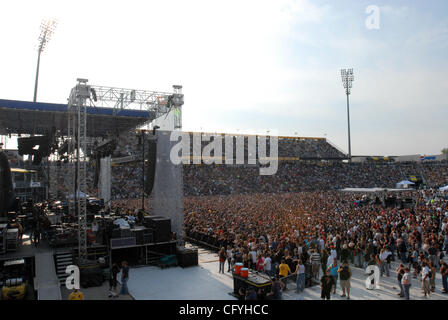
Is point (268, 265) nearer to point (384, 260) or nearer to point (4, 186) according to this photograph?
point (384, 260)

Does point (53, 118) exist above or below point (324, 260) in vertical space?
above

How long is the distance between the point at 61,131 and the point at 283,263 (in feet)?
56.3

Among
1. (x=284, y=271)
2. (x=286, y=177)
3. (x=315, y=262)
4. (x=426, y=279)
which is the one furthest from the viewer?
(x=286, y=177)

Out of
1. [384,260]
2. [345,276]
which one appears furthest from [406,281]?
[384,260]

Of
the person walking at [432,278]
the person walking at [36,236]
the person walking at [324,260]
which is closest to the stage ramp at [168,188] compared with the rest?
the person walking at [36,236]

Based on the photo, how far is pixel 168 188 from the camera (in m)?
13.7

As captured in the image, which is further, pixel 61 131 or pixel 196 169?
pixel 196 169

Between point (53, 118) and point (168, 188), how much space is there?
857 cm

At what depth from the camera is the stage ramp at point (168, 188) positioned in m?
13.0

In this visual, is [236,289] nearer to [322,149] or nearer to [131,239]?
[131,239]

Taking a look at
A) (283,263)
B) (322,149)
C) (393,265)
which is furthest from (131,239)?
(322,149)

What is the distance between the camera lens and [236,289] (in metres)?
8.71

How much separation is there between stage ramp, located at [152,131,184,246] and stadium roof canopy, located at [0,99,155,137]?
9.37ft

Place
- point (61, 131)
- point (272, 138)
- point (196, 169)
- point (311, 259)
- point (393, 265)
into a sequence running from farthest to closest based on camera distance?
point (272, 138) → point (196, 169) → point (61, 131) → point (393, 265) → point (311, 259)
